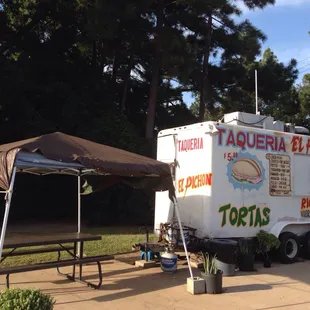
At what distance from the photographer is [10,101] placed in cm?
1795

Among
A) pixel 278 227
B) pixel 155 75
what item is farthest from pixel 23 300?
pixel 155 75

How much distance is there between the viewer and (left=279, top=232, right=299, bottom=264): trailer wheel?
31.6 ft

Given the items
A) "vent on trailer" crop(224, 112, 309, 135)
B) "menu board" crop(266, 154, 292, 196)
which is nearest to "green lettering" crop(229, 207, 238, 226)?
"menu board" crop(266, 154, 292, 196)

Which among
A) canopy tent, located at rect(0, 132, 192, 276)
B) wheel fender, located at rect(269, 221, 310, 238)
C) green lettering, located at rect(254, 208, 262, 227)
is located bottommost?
wheel fender, located at rect(269, 221, 310, 238)

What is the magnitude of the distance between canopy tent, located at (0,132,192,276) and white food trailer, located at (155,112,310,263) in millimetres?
1806

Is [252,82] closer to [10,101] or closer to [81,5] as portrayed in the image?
[81,5]

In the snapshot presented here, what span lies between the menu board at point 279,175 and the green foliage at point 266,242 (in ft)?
3.44

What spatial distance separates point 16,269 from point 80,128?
1260cm

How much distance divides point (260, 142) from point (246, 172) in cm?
81

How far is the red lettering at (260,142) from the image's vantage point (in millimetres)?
9602

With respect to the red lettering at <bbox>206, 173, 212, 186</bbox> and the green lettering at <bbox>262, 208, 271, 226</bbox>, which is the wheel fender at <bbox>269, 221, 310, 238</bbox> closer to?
the green lettering at <bbox>262, 208, 271, 226</bbox>

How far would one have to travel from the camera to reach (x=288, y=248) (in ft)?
32.7

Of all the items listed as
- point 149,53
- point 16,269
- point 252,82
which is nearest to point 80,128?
point 149,53

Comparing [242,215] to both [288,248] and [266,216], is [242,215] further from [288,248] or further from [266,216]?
[288,248]
